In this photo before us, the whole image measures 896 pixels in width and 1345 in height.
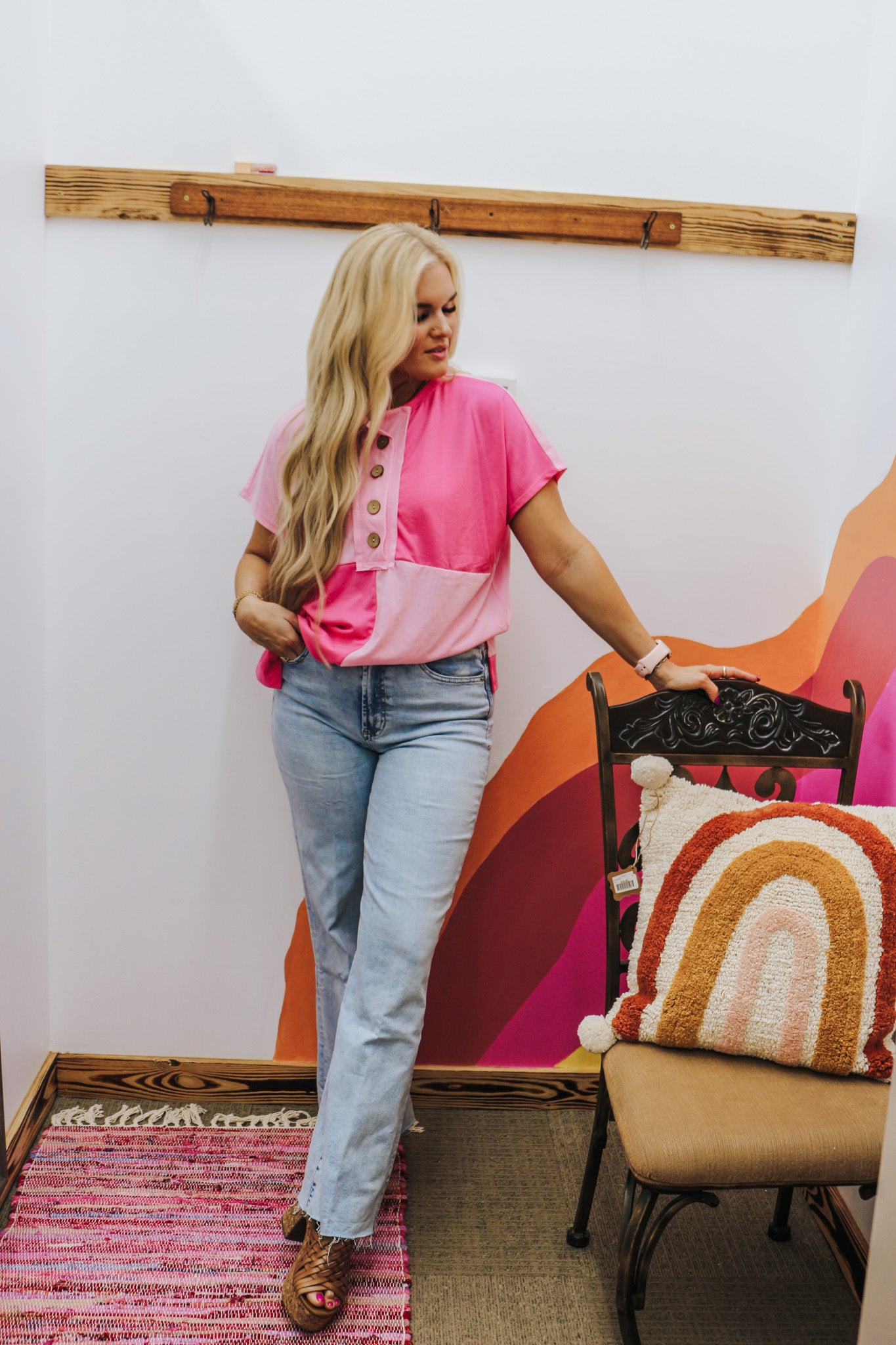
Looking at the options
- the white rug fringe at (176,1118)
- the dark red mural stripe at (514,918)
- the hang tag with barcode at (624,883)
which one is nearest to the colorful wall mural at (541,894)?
the dark red mural stripe at (514,918)

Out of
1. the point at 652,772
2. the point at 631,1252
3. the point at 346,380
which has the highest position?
the point at 346,380

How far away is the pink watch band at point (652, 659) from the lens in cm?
158

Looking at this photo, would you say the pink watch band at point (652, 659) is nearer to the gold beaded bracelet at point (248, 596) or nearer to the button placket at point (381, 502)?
the button placket at point (381, 502)

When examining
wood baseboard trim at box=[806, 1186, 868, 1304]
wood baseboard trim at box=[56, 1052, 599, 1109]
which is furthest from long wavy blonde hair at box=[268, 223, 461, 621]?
wood baseboard trim at box=[806, 1186, 868, 1304]

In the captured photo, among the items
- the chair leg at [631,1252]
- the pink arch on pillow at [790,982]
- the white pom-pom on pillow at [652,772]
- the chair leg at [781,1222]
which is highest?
the white pom-pom on pillow at [652,772]

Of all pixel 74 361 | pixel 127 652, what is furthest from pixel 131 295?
pixel 127 652

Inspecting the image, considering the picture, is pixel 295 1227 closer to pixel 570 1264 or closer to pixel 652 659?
pixel 570 1264

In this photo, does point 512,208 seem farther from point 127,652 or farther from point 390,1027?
point 390,1027

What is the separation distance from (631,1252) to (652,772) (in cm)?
66

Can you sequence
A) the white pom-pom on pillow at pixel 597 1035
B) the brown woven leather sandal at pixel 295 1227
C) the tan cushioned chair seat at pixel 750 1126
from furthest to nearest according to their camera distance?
the brown woven leather sandal at pixel 295 1227, the white pom-pom on pillow at pixel 597 1035, the tan cushioned chair seat at pixel 750 1126

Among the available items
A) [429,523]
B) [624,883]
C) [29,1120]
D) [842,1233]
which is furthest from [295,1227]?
[429,523]

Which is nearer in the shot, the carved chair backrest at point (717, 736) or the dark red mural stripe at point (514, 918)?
the carved chair backrest at point (717, 736)

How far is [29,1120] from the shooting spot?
1.89 m

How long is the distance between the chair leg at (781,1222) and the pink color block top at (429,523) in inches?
44.0
